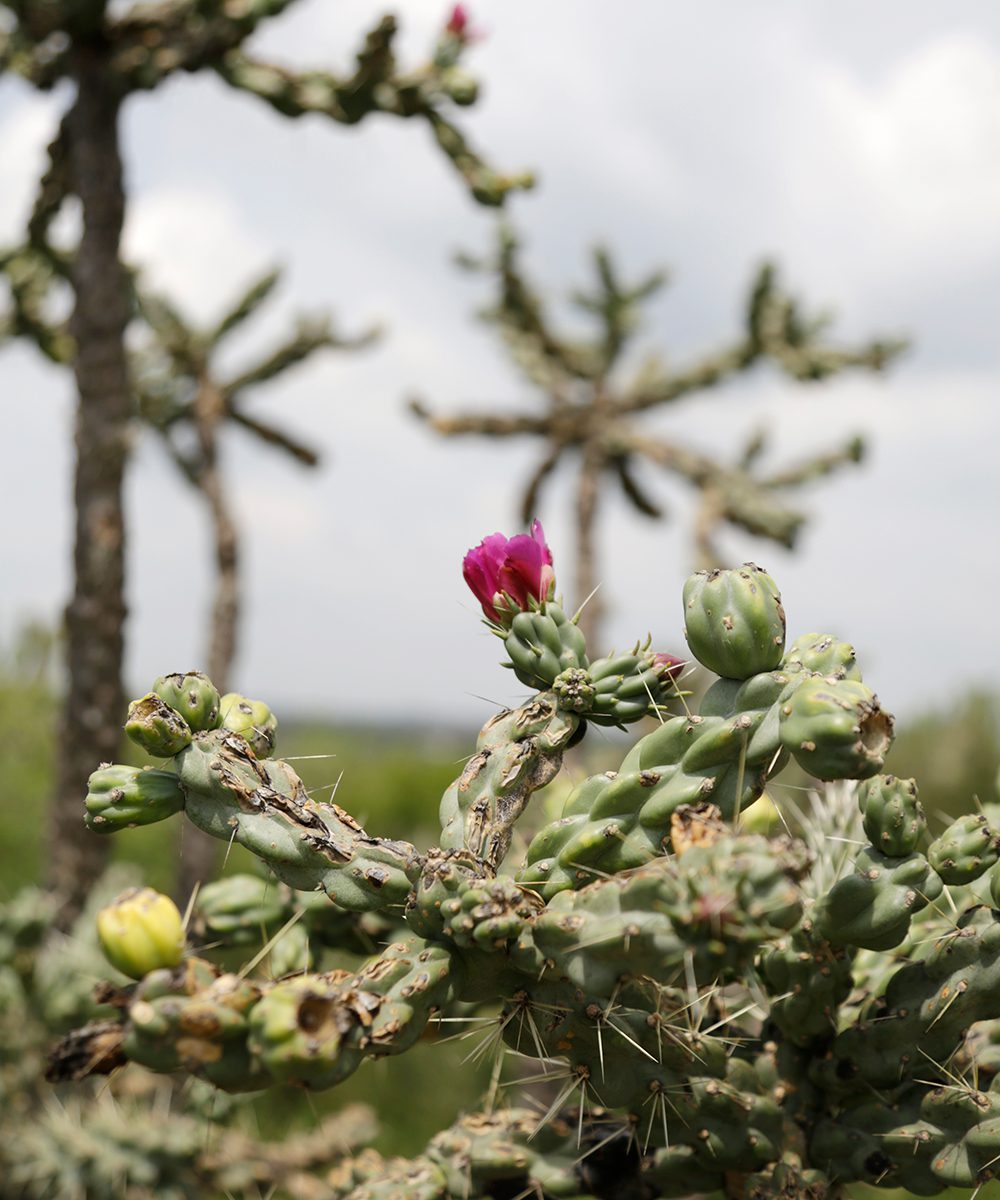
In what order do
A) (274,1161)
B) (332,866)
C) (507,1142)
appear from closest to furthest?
(332,866)
(507,1142)
(274,1161)

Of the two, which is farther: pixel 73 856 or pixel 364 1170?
pixel 73 856

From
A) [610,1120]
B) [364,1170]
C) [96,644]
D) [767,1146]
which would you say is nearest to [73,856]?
[96,644]

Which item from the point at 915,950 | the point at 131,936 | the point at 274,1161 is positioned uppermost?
the point at 131,936

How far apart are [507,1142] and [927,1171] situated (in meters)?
0.66

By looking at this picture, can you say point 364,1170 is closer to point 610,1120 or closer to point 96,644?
point 610,1120

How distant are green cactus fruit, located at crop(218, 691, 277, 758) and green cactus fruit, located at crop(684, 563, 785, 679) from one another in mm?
645

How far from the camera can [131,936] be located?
1276 mm

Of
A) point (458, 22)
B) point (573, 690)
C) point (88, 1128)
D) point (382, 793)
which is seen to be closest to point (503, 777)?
point (573, 690)

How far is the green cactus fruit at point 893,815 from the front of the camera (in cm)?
148

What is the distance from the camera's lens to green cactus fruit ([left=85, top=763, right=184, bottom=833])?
→ 58.9 inches

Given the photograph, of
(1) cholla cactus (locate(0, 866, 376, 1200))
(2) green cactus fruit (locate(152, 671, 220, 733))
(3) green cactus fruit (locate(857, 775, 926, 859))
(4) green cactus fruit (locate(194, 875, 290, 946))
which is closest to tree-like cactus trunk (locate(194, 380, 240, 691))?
(1) cholla cactus (locate(0, 866, 376, 1200))

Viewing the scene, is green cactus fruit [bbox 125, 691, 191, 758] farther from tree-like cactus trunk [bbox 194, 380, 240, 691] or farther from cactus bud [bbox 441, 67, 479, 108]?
tree-like cactus trunk [bbox 194, 380, 240, 691]

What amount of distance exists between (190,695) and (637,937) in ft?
2.29

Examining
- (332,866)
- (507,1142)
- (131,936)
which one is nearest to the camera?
(131,936)
